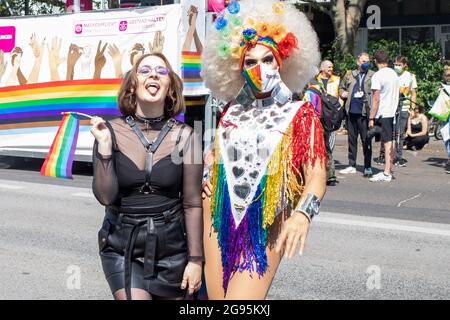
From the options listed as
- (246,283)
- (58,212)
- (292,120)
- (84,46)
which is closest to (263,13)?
(292,120)

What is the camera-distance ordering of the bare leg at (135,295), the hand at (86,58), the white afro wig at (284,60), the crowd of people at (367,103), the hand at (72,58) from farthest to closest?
the hand at (72,58) < the hand at (86,58) < the crowd of people at (367,103) < the white afro wig at (284,60) < the bare leg at (135,295)

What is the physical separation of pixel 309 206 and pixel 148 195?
711 mm

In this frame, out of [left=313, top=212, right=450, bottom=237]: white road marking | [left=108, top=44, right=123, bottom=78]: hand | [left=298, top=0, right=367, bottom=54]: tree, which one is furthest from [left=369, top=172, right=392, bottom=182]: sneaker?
[left=298, top=0, right=367, bottom=54]: tree

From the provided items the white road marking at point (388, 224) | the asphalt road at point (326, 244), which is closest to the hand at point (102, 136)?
the asphalt road at point (326, 244)

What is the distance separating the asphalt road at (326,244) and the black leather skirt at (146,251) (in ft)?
8.64

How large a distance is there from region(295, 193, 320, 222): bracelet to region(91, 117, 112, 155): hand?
0.88m

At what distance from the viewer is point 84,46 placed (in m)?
12.2

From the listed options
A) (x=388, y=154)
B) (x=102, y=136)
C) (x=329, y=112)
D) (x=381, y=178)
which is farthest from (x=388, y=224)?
(x=102, y=136)

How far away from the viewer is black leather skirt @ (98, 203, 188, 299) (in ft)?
11.8

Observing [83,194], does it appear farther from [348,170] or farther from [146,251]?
[146,251]

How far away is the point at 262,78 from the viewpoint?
3914 millimetres

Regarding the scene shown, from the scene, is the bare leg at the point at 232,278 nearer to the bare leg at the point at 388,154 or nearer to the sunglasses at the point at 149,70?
the sunglasses at the point at 149,70

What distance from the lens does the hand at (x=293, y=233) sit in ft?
11.8

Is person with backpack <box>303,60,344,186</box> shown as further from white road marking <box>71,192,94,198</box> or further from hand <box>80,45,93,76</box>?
hand <box>80,45,93,76</box>
